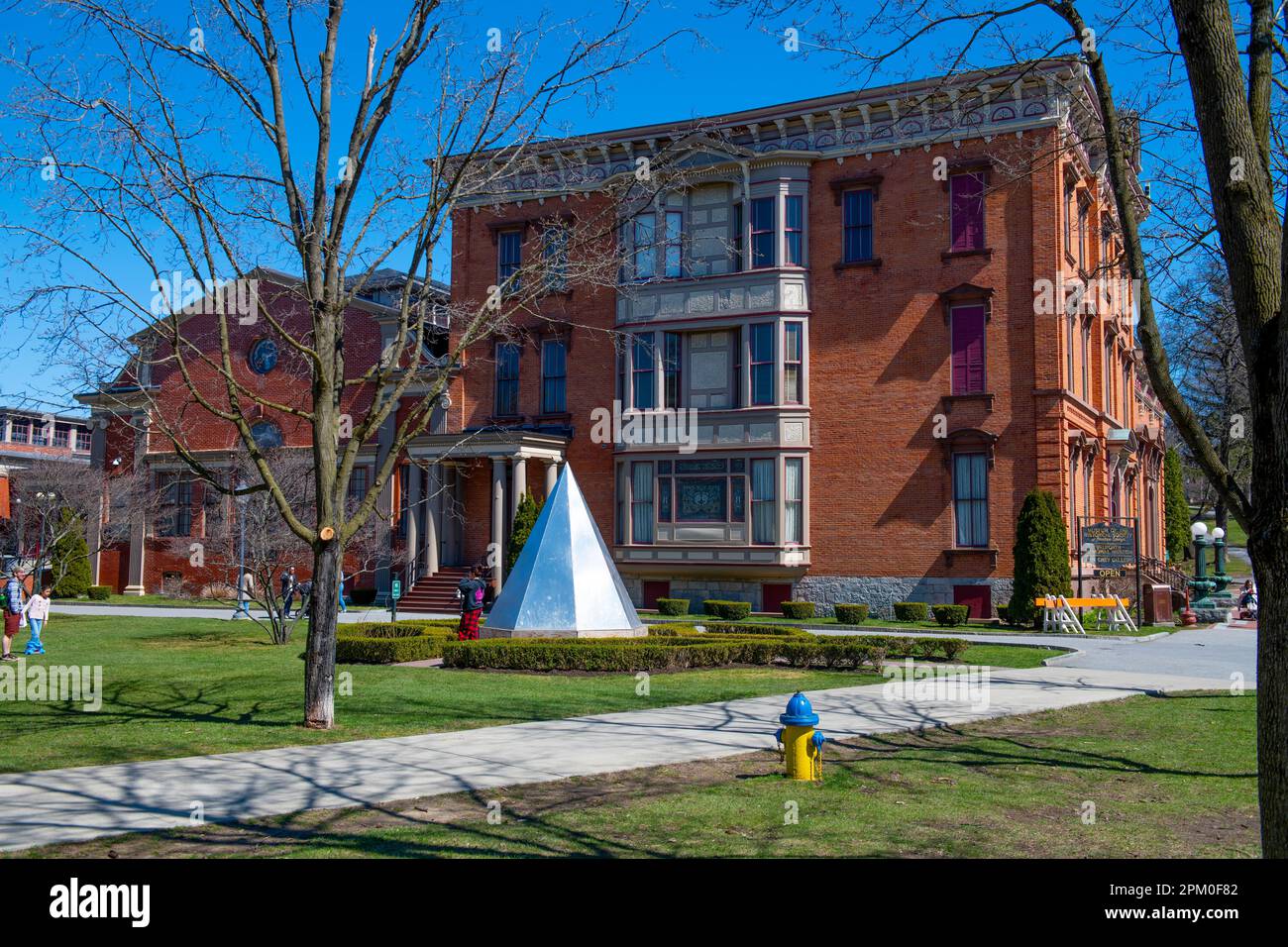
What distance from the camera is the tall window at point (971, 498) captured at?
31328 millimetres

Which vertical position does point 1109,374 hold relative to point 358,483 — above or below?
above

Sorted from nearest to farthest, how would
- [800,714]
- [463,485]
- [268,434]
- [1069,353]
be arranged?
[800,714]
[1069,353]
[463,485]
[268,434]

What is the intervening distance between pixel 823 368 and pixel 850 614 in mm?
7722

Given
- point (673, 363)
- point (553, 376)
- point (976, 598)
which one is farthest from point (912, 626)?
point (553, 376)

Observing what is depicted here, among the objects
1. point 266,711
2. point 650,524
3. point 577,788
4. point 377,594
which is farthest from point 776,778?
point 377,594

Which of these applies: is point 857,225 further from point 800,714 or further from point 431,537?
point 800,714

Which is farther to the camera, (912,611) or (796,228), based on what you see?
(796,228)

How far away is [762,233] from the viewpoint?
3400 cm

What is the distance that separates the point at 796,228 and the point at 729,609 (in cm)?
1165

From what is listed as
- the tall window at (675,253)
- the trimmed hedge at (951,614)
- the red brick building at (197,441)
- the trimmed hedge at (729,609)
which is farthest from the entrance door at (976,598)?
the red brick building at (197,441)

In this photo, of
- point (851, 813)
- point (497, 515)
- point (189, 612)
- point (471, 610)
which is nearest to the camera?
point (851, 813)

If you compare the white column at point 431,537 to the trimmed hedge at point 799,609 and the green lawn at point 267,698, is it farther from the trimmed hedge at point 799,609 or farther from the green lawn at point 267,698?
the green lawn at point 267,698

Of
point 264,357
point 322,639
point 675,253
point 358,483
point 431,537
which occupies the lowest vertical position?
point 322,639

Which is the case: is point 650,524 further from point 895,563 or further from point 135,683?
point 135,683
